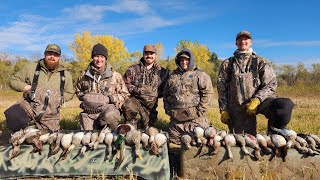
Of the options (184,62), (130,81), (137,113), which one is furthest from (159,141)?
(130,81)

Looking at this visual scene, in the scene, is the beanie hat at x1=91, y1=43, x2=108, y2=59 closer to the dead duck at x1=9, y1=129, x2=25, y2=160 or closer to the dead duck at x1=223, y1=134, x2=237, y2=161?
the dead duck at x1=9, y1=129, x2=25, y2=160

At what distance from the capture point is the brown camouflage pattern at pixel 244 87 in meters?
5.25

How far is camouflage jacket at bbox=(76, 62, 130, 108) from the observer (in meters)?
5.49

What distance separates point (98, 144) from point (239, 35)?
10.1 ft

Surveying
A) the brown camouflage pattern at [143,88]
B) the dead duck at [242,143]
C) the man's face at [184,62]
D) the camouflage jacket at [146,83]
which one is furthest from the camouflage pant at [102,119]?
the dead duck at [242,143]

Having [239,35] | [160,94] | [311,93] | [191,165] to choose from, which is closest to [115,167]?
[191,165]

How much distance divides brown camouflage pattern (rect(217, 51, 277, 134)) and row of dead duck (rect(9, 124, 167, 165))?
1.78 metres

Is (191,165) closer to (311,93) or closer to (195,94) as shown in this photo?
(195,94)

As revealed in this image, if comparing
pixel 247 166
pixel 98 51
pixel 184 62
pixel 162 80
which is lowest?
pixel 247 166

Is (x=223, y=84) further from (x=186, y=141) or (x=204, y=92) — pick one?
(x=186, y=141)

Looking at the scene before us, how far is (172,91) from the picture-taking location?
5.64 meters

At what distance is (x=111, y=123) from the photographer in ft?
16.9

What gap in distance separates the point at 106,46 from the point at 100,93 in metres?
42.5

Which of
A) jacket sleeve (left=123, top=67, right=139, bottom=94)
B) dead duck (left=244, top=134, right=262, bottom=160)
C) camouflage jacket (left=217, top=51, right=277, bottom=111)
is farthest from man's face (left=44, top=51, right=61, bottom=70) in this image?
dead duck (left=244, top=134, right=262, bottom=160)
